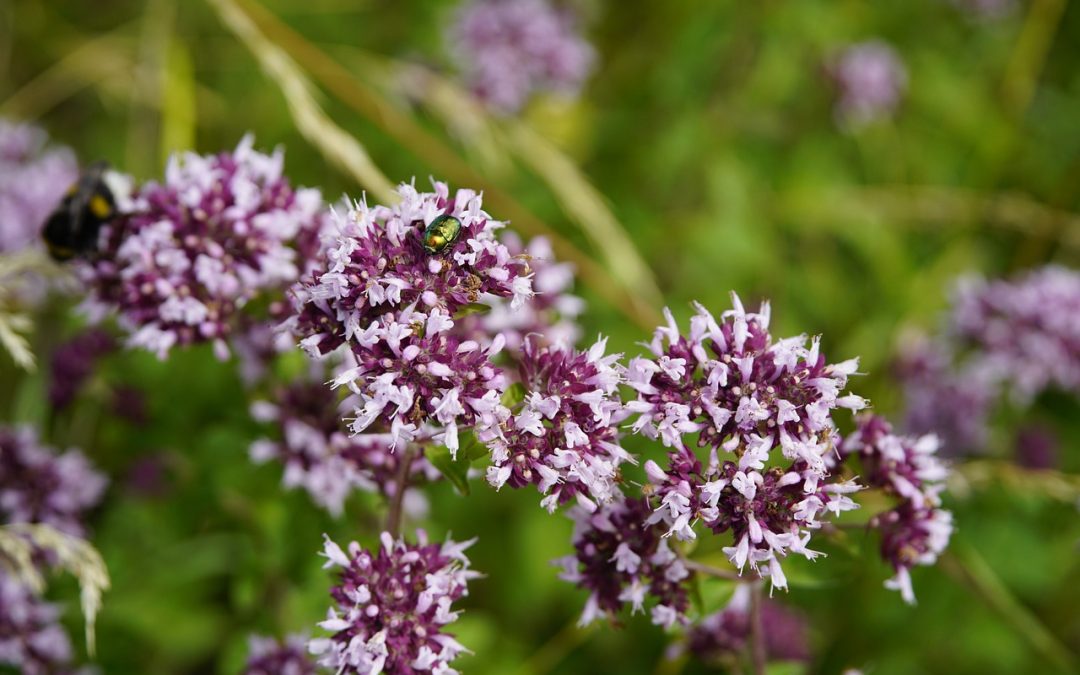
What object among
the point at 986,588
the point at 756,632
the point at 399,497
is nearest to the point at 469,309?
the point at 399,497

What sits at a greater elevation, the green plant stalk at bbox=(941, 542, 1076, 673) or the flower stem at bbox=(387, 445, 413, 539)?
the green plant stalk at bbox=(941, 542, 1076, 673)

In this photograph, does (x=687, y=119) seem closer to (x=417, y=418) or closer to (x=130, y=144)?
(x=130, y=144)

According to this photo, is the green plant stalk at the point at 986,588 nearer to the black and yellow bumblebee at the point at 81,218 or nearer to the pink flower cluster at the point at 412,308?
the pink flower cluster at the point at 412,308

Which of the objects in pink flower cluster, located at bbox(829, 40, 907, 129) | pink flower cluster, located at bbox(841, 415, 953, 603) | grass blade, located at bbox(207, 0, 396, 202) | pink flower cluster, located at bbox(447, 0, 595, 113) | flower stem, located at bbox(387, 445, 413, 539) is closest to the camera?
flower stem, located at bbox(387, 445, 413, 539)

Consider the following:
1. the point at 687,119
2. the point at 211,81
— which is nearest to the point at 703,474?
the point at 687,119

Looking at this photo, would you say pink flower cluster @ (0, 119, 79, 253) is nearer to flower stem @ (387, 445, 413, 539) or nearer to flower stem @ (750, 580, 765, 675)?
flower stem @ (387, 445, 413, 539)

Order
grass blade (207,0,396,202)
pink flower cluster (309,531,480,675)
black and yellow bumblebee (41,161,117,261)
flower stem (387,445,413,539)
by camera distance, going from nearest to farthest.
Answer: pink flower cluster (309,531,480,675) < flower stem (387,445,413,539) < black and yellow bumblebee (41,161,117,261) < grass blade (207,0,396,202)

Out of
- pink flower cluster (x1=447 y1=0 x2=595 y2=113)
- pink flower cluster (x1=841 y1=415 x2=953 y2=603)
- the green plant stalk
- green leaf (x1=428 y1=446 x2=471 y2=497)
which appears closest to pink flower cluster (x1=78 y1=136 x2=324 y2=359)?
green leaf (x1=428 y1=446 x2=471 y2=497)
